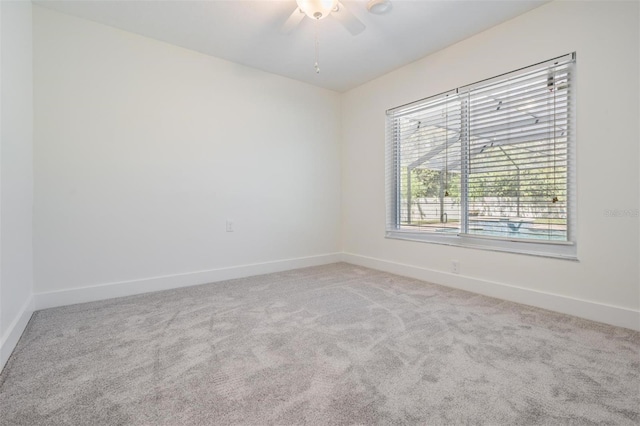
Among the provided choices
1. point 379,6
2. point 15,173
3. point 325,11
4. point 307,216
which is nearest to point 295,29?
point 325,11

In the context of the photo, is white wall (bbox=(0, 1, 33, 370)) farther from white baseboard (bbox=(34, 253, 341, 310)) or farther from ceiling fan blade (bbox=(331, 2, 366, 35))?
ceiling fan blade (bbox=(331, 2, 366, 35))

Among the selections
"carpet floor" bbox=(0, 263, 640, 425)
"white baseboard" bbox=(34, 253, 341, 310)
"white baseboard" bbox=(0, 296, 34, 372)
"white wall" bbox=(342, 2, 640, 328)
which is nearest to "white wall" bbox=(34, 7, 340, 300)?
"white baseboard" bbox=(34, 253, 341, 310)

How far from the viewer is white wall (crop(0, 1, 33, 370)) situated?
5.45ft

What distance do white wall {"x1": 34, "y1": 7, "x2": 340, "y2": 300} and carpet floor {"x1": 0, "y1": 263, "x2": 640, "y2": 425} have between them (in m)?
0.55

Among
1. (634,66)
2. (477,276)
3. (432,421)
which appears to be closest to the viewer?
(432,421)

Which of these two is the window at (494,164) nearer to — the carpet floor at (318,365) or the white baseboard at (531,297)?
the white baseboard at (531,297)

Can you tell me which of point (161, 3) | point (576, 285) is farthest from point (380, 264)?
point (161, 3)

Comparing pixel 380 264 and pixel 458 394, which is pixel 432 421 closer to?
pixel 458 394

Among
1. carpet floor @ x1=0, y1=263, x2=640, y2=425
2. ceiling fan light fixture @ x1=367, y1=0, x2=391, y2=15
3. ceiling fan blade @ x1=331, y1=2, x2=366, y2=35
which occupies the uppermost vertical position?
ceiling fan light fixture @ x1=367, y1=0, x2=391, y2=15

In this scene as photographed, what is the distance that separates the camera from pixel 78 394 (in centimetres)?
132

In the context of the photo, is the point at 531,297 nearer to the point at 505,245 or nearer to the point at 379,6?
the point at 505,245

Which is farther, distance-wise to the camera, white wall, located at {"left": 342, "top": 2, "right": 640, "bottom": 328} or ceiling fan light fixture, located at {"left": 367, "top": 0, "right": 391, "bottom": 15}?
ceiling fan light fixture, located at {"left": 367, "top": 0, "right": 391, "bottom": 15}

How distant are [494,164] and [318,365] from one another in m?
2.31

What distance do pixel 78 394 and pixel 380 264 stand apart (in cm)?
301
